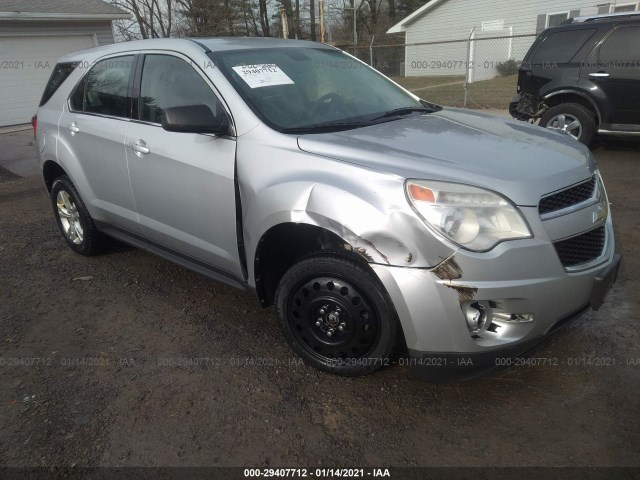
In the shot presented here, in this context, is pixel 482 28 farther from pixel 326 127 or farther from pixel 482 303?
pixel 482 303

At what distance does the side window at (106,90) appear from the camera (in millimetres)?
3746

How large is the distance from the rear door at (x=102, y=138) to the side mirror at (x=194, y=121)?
3.04ft

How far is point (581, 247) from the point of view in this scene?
8.14ft

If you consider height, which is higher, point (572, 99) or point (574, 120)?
point (572, 99)

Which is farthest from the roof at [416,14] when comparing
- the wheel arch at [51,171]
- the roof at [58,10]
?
the wheel arch at [51,171]

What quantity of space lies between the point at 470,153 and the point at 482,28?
80.2 feet

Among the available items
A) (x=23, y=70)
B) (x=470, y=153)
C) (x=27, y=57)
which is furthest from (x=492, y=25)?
(x=470, y=153)

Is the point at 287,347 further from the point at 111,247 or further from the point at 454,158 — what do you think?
the point at 111,247

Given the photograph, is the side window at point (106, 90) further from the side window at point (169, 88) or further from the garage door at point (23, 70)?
the garage door at point (23, 70)

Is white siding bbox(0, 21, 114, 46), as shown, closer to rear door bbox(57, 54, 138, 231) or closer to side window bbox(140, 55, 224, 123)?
rear door bbox(57, 54, 138, 231)

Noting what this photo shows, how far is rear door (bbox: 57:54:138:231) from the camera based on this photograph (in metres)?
3.73

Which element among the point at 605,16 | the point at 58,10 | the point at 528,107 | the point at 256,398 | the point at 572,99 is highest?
the point at 58,10

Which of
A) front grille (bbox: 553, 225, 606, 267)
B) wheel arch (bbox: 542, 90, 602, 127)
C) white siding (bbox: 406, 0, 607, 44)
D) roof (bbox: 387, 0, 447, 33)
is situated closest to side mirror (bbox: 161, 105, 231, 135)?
front grille (bbox: 553, 225, 606, 267)

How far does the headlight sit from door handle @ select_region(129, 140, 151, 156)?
194 centimetres
